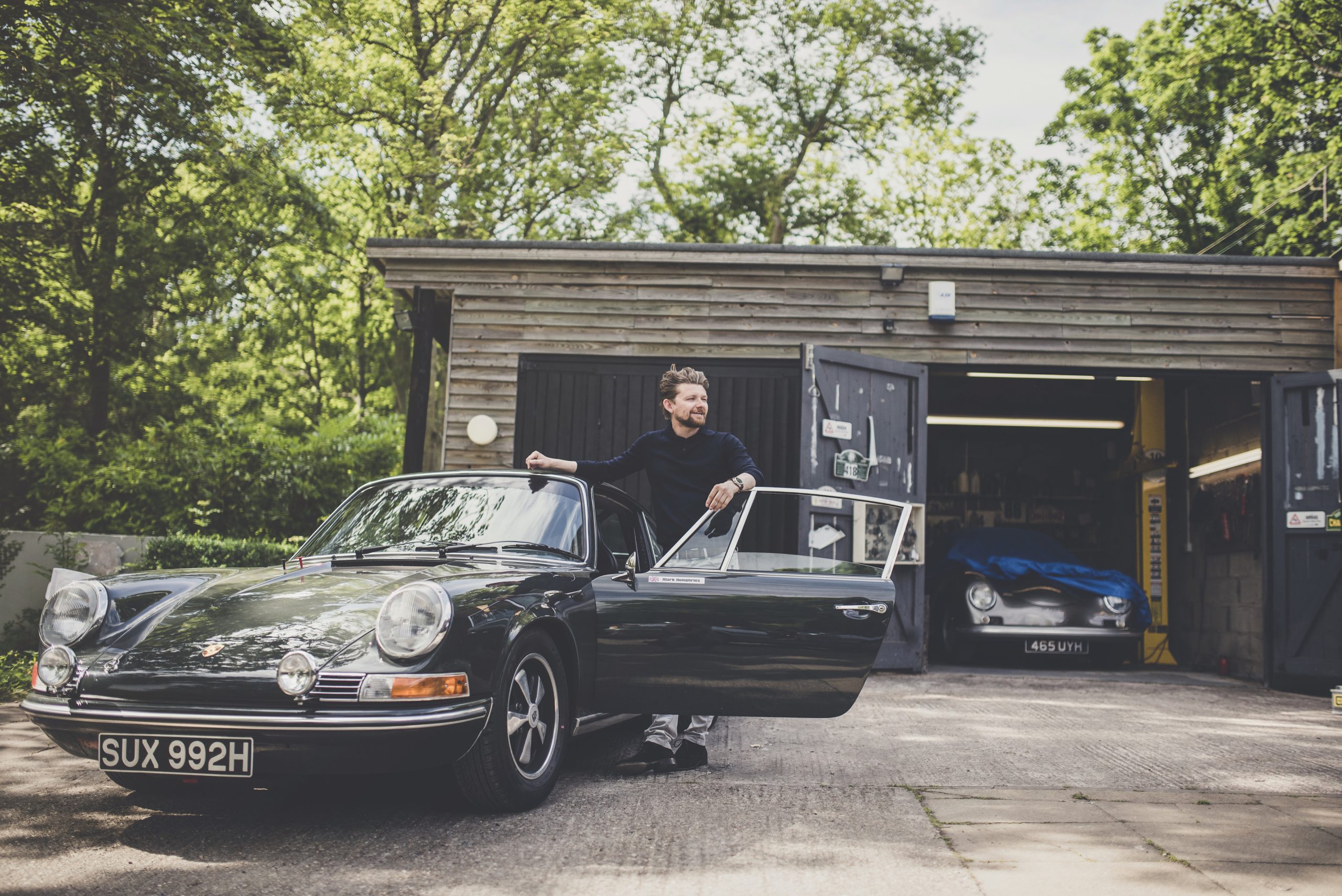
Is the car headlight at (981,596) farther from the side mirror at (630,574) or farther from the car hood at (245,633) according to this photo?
the car hood at (245,633)

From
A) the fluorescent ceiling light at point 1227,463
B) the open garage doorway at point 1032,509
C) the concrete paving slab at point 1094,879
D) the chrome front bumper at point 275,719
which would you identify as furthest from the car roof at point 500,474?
the fluorescent ceiling light at point 1227,463

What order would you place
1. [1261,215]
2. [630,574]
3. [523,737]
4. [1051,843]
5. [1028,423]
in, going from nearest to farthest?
[1051,843], [523,737], [630,574], [1028,423], [1261,215]

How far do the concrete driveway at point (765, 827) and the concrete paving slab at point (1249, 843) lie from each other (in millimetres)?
12

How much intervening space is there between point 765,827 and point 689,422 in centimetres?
206

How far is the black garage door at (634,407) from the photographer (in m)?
9.89

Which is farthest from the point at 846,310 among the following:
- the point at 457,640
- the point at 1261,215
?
the point at 1261,215

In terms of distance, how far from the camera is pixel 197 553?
8.79 metres

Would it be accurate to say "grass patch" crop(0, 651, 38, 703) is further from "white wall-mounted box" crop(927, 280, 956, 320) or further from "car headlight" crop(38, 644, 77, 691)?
"white wall-mounted box" crop(927, 280, 956, 320)

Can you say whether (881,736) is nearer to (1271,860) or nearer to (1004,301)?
(1271,860)

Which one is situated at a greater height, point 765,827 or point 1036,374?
point 1036,374

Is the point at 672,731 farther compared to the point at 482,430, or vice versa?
the point at 482,430

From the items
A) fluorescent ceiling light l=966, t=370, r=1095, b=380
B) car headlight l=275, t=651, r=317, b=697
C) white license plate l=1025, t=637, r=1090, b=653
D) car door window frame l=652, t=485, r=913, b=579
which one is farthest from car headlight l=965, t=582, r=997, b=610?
car headlight l=275, t=651, r=317, b=697

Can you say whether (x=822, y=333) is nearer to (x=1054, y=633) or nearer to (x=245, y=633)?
(x=1054, y=633)

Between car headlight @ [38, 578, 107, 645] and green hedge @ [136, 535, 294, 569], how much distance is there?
175 inches
